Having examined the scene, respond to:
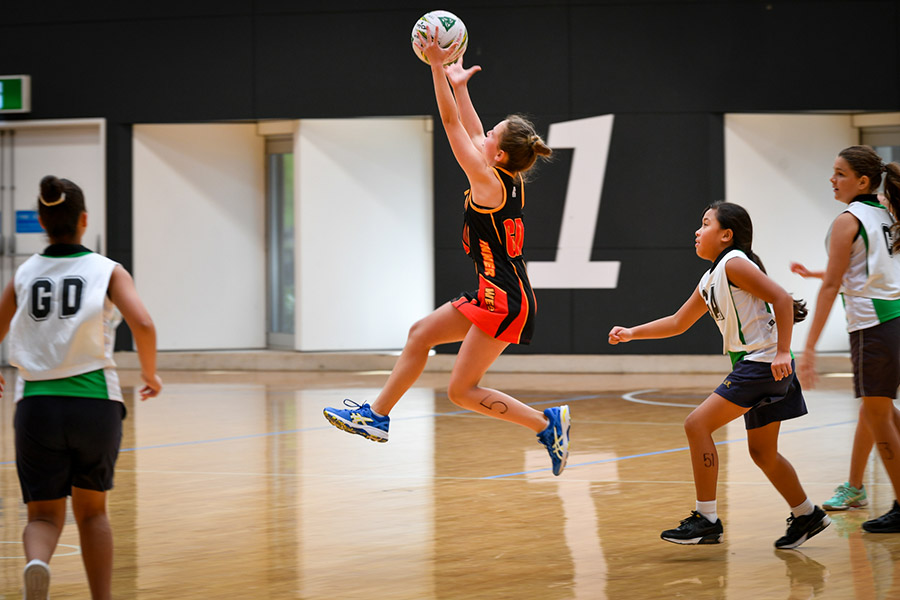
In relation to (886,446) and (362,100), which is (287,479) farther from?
(362,100)

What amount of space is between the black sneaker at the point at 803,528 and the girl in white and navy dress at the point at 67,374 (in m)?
2.87

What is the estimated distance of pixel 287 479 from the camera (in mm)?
7051

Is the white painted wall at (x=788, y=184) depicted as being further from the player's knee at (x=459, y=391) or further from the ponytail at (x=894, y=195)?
the player's knee at (x=459, y=391)

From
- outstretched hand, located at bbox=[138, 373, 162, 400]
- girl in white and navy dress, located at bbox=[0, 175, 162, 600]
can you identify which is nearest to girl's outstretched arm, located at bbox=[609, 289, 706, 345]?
outstretched hand, located at bbox=[138, 373, 162, 400]

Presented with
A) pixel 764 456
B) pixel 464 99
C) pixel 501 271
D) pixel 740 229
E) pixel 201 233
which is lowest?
pixel 764 456

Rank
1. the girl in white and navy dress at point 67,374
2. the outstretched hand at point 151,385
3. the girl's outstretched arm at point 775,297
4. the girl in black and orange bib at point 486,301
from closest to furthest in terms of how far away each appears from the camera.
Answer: the girl in white and navy dress at point 67,374 → the outstretched hand at point 151,385 → the girl's outstretched arm at point 775,297 → the girl in black and orange bib at point 486,301

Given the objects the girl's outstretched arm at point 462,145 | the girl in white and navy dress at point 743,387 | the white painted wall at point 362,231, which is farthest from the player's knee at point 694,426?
the white painted wall at point 362,231

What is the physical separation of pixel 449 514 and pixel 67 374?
104 inches

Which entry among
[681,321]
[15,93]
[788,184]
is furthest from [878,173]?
[15,93]

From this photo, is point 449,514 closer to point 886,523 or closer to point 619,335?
point 619,335

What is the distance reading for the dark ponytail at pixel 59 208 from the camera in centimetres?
388

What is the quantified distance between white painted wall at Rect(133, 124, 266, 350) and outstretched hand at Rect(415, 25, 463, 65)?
33.2ft

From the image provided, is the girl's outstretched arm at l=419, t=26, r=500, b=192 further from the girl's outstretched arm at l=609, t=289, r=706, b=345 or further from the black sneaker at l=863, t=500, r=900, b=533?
the black sneaker at l=863, t=500, r=900, b=533

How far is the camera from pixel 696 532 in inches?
193
